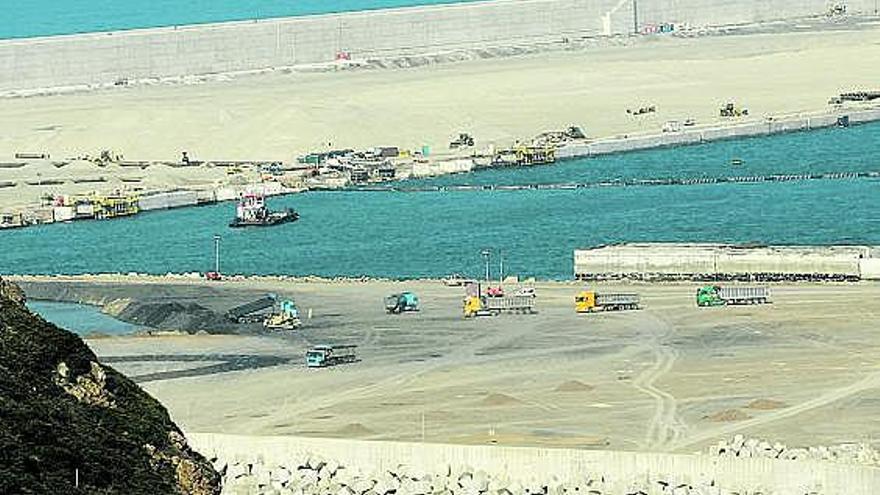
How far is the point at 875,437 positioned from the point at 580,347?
14.2 metres

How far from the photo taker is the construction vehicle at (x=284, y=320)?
6249cm

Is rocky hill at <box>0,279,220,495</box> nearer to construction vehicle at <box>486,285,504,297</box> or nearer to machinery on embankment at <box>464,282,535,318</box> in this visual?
machinery on embankment at <box>464,282,535,318</box>

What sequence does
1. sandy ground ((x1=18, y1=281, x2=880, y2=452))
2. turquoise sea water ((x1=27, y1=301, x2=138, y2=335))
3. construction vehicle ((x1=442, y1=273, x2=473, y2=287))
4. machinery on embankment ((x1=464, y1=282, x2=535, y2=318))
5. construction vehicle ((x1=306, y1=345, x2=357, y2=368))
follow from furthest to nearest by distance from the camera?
construction vehicle ((x1=442, y1=273, x2=473, y2=287)) → turquoise sea water ((x1=27, y1=301, x2=138, y2=335)) → machinery on embankment ((x1=464, y1=282, x2=535, y2=318)) → construction vehicle ((x1=306, y1=345, x2=357, y2=368)) → sandy ground ((x1=18, y1=281, x2=880, y2=452))

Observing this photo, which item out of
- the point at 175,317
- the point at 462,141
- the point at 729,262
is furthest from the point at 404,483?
the point at 462,141

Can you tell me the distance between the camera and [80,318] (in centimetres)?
6800

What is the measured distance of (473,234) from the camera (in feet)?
306

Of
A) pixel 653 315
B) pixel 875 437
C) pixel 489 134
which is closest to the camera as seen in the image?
pixel 875 437

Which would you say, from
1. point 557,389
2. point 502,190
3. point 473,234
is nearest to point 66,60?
point 502,190

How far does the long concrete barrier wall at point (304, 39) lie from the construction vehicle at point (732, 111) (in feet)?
149

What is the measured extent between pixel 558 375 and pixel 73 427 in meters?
29.4

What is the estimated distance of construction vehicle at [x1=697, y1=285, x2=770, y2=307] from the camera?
63031 millimetres

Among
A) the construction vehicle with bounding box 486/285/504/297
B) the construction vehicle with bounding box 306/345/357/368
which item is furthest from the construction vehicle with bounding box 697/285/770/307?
the construction vehicle with bounding box 306/345/357/368

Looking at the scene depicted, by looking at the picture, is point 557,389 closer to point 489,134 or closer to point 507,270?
point 507,270

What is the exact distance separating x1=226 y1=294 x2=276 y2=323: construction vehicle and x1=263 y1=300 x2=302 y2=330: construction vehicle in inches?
16.5
